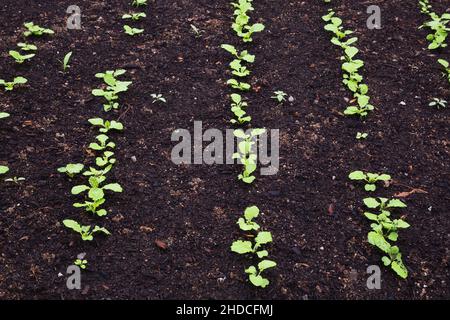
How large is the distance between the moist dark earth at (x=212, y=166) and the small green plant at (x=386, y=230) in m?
0.07

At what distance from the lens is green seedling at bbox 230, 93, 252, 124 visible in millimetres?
3315

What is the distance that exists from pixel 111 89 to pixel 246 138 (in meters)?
1.18

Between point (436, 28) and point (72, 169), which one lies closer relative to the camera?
point (72, 169)

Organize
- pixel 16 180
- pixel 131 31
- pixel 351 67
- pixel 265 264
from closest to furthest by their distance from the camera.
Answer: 1. pixel 265 264
2. pixel 16 180
3. pixel 351 67
4. pixel 131 31

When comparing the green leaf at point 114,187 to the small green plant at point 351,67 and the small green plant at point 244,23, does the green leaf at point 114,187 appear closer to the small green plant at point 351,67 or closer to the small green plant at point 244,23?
the small green plant at point 351,67

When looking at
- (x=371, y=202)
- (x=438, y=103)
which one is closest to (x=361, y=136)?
(x=371, y=202)

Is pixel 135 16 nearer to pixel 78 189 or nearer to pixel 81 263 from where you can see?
pixel 78 189

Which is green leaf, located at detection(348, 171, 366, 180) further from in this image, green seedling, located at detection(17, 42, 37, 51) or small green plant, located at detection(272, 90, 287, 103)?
green seedling, located at detection(17, 42, 37, 51)

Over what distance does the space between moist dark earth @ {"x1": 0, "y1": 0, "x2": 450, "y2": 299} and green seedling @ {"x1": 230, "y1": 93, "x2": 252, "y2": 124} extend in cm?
8

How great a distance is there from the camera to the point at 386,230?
8.96ft

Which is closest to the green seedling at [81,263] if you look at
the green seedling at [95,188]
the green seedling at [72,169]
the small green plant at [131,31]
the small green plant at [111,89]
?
the green seedling at [95,188]

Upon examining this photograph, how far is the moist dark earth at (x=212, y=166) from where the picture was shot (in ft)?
8.16

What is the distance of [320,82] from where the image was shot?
373 cm
